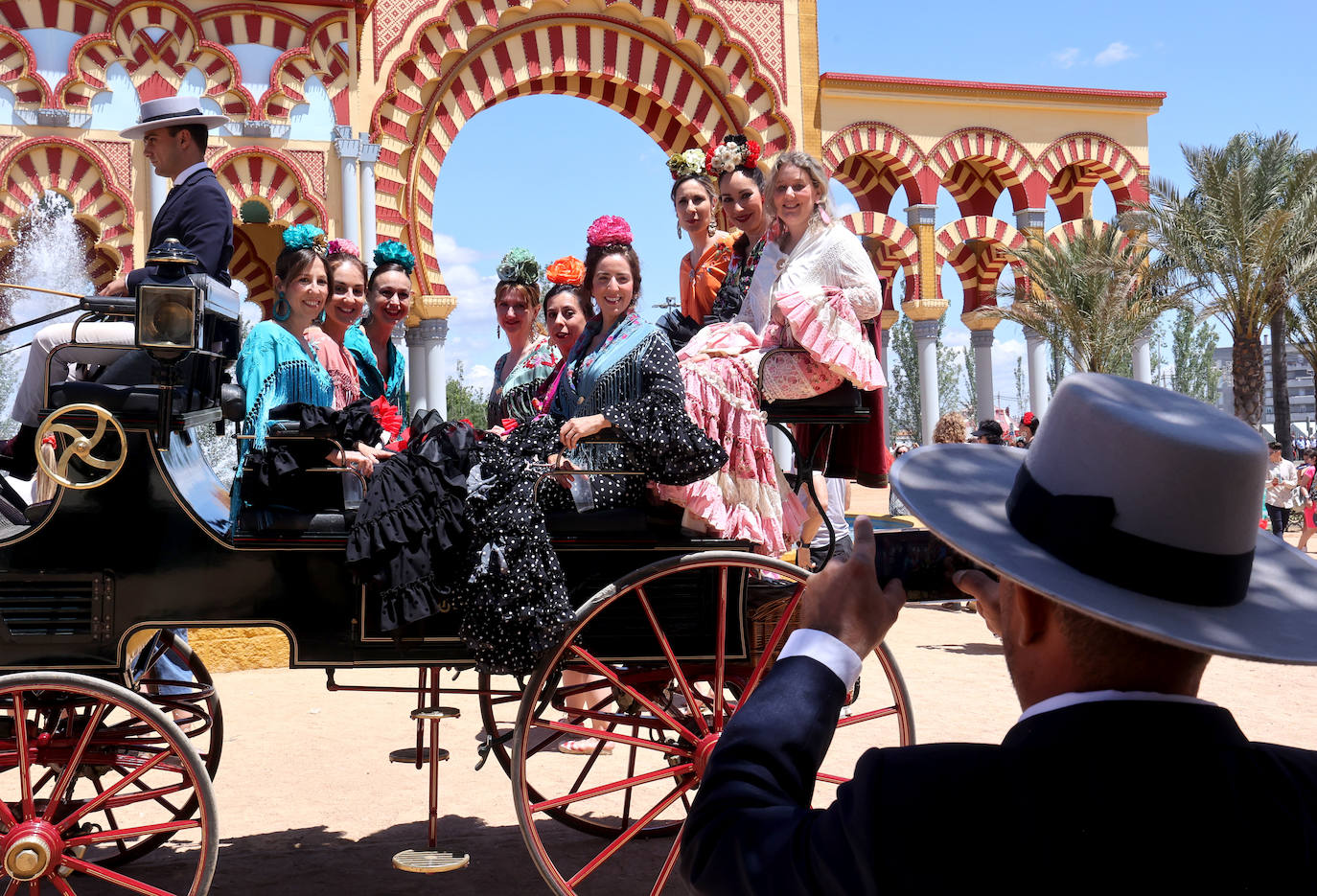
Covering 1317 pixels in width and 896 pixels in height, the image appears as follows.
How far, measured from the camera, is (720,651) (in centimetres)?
361

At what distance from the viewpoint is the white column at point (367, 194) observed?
42.9 ft

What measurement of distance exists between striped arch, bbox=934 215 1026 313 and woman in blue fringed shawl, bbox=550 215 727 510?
15.3 m

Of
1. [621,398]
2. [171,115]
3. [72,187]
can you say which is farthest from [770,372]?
[72,187]

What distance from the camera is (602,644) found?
361cm

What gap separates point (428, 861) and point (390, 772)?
220 cm

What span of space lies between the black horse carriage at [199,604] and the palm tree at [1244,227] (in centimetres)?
1665

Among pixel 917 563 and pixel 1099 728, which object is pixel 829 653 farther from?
pixel 1099 728

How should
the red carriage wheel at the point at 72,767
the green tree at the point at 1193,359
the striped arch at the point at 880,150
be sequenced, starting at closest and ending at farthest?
the red carriage wheel at the point at 72,767 < the striped arch at the point at 880,150 < the green tree at the point at 1193,359

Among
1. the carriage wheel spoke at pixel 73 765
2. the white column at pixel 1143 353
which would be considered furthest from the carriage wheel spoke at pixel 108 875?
the white column at pixel 1143 353

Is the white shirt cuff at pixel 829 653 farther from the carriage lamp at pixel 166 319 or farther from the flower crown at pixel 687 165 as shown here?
the flower crown at pixel 687 165

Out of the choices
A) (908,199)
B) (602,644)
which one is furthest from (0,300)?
(602,644)

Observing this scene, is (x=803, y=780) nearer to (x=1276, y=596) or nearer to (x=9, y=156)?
(x=1276, y=596)

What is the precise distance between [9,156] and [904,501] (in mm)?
13621

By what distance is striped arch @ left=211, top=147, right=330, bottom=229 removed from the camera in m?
13.0
